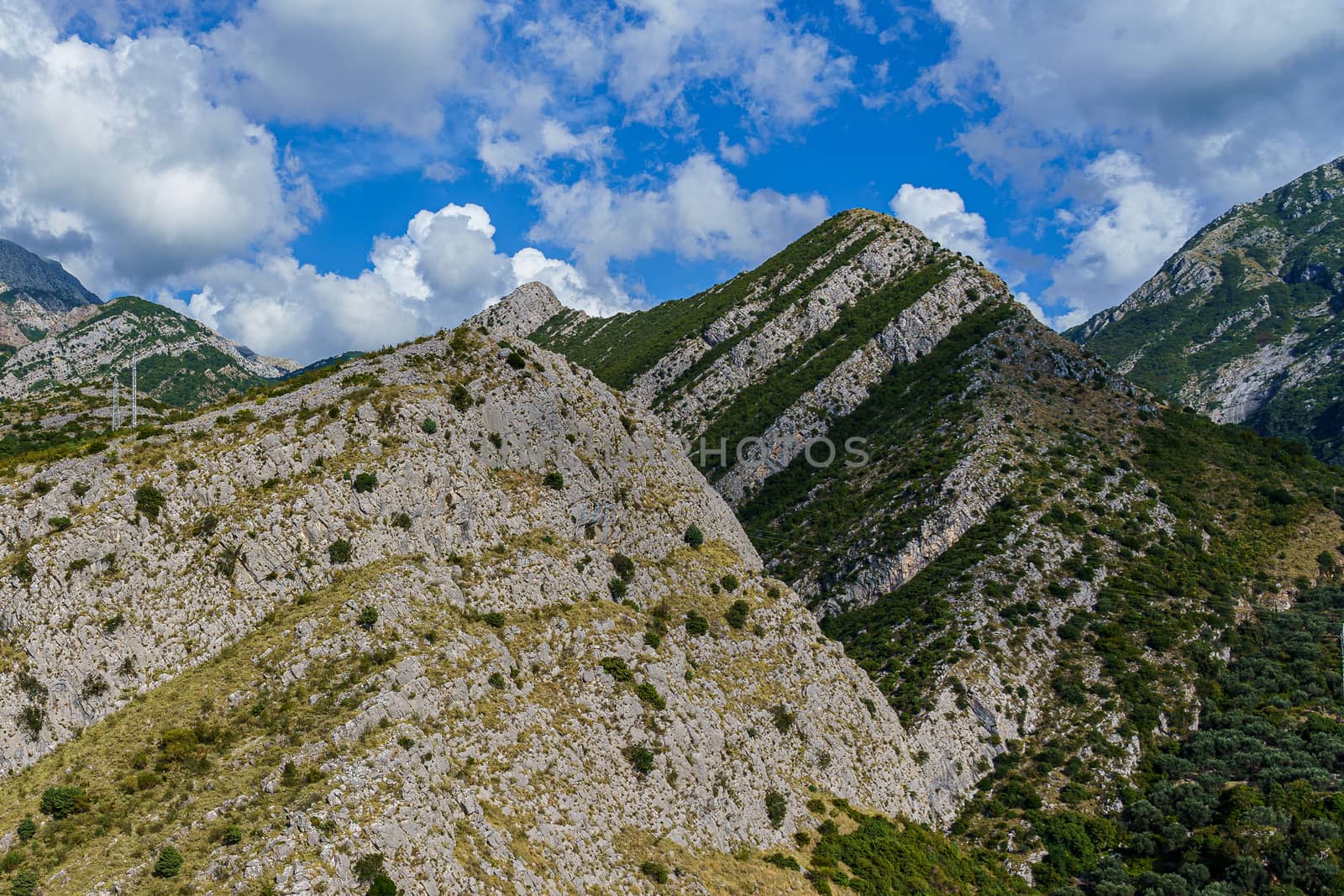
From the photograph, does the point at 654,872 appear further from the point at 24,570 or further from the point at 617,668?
the point at 24,570

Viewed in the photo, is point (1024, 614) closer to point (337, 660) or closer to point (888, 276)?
point (337, 660)

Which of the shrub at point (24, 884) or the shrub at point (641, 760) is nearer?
the shrub at point (24, 884)

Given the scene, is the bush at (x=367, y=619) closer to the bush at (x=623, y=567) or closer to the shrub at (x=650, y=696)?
the shrub at (x=650, y=696)

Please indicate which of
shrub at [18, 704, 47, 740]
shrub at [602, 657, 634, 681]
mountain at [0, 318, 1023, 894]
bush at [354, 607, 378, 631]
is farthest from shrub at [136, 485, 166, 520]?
shrub at [602, 657, 634, 681]

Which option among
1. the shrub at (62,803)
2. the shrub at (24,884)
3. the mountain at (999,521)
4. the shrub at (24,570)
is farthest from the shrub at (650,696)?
the mountain at (999,521)

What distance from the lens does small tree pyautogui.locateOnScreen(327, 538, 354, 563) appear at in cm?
5197

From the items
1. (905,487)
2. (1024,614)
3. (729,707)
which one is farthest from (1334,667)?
(729,707)

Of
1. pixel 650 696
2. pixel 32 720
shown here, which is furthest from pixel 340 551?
pixel 650 696

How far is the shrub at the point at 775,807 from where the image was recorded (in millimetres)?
55969

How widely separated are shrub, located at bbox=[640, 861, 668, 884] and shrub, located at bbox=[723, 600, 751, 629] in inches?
902

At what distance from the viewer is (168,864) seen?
32312mm

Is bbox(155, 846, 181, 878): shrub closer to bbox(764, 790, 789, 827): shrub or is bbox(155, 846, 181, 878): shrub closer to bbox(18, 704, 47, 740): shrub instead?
bbox(18, 704, 47, 740): shrub

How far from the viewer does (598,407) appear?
244 feet

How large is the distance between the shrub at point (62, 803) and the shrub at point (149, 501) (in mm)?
17299
